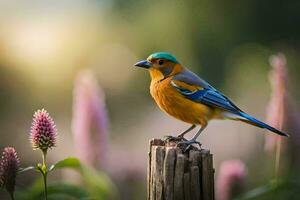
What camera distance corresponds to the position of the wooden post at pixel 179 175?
4.18 m

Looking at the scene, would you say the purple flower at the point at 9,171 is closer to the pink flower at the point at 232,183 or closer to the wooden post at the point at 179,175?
the wooden post at the point at 179,175

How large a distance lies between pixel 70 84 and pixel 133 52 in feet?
9.14

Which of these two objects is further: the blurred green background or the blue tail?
the blurred green background

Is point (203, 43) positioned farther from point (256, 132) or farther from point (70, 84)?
point (256, 132)

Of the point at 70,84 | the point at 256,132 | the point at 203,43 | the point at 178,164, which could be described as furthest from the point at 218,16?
the point at 178,164

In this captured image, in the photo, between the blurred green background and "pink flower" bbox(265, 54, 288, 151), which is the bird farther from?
the blurred green background

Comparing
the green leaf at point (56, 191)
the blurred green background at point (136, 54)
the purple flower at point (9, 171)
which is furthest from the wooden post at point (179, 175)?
the blurred green background at point (136, 54)

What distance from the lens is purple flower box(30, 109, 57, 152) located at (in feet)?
13.5

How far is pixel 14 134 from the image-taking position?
12.2 m

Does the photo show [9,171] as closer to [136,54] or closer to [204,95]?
[204,95]

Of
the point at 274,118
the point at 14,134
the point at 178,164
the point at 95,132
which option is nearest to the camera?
the point at 178,164

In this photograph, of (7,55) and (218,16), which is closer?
(7,55)

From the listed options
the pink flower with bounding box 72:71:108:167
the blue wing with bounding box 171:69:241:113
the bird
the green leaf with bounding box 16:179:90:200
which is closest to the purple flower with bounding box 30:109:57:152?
the green leaf with bounding box 16:179:90:200

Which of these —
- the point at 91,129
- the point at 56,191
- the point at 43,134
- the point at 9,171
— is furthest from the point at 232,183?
the point at 9,171
